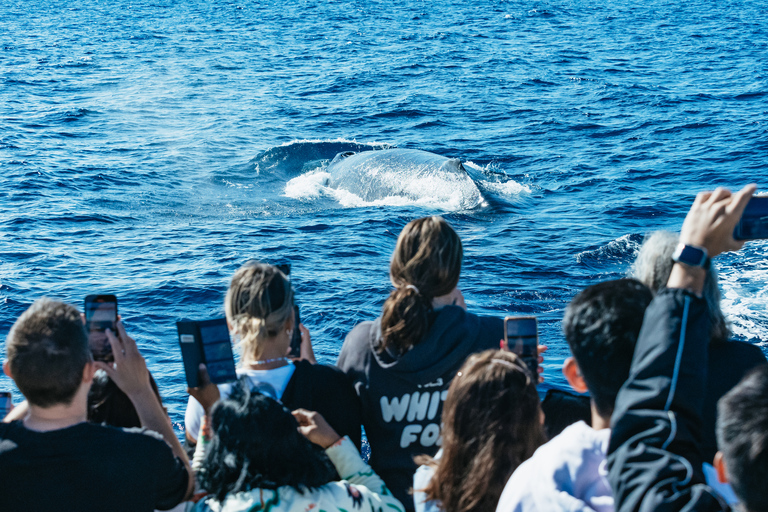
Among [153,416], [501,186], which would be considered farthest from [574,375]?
[501,186]

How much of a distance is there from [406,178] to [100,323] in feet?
51.8

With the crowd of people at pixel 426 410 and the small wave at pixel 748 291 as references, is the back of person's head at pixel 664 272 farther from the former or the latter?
the small wave at pixel 748 291

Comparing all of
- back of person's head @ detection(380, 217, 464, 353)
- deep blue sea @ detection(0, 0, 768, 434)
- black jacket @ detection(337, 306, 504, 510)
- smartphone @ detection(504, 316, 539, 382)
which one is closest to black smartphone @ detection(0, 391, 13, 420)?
black jacket @ detection(337, 306, 504, 510)

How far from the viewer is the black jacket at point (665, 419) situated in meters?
2.46

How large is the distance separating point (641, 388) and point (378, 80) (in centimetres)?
3330

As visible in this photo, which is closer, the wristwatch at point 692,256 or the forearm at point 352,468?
the wristwatch at point 692,256

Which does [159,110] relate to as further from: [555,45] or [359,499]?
[359,499]

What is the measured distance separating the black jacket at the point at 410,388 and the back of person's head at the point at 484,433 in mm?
754

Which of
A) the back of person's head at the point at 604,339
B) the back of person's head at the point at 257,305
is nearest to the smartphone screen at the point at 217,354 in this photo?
the back of person's head at the point at 257,305

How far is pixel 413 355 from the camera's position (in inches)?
162

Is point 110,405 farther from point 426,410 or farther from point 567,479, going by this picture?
point 567,479

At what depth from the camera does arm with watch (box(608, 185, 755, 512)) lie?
2461mm

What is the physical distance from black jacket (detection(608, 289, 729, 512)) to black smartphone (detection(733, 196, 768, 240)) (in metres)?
0.79

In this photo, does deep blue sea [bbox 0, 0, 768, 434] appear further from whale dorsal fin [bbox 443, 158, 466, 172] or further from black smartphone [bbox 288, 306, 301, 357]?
black smartphone [bbox 288, 306, 301, 357]
